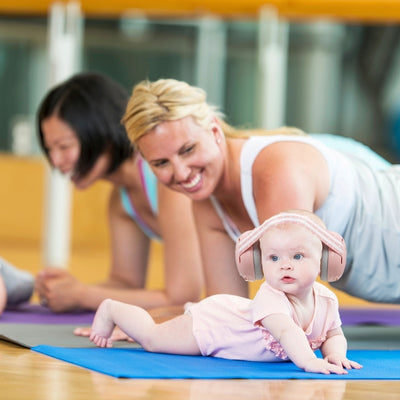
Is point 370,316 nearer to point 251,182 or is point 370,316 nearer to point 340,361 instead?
point 251,182

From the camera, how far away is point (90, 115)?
297 centimetres

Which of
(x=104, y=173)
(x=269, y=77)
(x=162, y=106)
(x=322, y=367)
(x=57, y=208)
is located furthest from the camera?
(x=269, y=77)

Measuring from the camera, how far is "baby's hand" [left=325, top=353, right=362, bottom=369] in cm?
191

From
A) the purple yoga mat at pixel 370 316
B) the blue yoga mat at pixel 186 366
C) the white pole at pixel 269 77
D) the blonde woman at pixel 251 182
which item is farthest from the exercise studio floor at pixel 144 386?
the white pole at pixel 269 77

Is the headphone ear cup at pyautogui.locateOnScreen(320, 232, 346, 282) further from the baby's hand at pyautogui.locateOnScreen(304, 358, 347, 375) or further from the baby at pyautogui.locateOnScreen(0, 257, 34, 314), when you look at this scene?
the baby at pyautogui.locateOnScreen(0, 257, 34, 314)

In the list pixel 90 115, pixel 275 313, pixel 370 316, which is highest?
pixel 90 115

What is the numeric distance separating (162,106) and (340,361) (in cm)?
76

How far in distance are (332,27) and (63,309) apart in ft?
23.5

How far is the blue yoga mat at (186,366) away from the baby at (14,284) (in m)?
1.05

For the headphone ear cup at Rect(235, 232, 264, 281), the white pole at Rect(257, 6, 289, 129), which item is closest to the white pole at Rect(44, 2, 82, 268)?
the white pole at Rect(257, 6, 289, 129)

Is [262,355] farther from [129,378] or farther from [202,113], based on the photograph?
[202,113]

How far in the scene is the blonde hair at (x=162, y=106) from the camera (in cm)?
227

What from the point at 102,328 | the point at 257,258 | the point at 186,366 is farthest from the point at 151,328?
the point at 257,258

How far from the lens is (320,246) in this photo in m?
1.86
